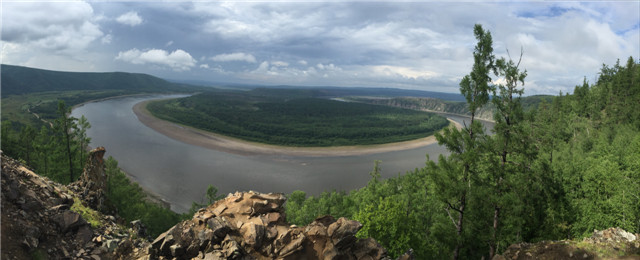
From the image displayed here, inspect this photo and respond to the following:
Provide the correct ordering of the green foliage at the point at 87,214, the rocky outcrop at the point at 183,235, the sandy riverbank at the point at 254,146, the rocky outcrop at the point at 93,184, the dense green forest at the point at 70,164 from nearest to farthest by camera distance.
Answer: the rocky outcrop at the point at 183,235 → the green foliage at the point at 87,214 → the rocky outcrop at the point at 93,184 → the dense green forest at the point at 70,164 → the sandy riverbank at the point at 254,146

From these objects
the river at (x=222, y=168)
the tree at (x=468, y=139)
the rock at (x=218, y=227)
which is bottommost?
the river at (x=222, y=168)

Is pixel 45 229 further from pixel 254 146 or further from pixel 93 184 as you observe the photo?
pixel 254 146

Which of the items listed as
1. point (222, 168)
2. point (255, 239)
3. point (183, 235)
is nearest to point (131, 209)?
point (183, 235)

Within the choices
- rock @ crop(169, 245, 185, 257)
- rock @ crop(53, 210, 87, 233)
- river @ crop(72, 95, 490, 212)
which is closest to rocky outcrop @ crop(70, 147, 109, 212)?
Result: rock @ crop(53, 210, 87, 233)

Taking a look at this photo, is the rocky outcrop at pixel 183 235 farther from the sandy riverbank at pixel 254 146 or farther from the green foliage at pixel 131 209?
the sandy riverbank at pixel 254 146

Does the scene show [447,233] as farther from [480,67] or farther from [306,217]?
[306,217]

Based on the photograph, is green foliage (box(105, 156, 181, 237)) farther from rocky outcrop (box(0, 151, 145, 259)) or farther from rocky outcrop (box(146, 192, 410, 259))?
rocky outcrop (box(146, 192, 410, 259))

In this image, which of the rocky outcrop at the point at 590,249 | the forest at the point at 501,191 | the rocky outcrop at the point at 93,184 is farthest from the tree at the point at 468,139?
the rocky outcrop at the point at 93,184
